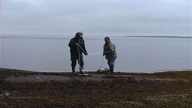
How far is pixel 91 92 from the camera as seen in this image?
31.9 ft

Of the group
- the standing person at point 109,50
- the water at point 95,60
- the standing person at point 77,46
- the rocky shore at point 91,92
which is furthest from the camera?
the water at point 95,60

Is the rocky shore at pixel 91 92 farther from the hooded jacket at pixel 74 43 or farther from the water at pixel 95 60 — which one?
the water at pixel 95 60

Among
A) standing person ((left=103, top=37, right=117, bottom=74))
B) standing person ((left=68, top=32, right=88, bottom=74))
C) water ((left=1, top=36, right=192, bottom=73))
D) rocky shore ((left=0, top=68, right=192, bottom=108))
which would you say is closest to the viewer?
rocky shore ((left=0, top=68, right=192, bottom=108))

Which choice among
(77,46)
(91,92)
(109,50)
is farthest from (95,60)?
(91,92)

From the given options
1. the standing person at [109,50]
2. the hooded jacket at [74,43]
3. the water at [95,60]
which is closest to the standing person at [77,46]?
the hooded jacket at [74,43]

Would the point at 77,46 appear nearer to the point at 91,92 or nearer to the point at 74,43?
the point at 74,43

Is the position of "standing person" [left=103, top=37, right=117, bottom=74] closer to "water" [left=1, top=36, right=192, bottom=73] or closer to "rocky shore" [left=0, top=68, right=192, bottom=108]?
"rocky shore" [left=0, top=68, right=192, bottom=108]

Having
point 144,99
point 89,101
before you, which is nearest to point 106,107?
point 89,101

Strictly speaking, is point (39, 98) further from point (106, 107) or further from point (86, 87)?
point (86, 87)

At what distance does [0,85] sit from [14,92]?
40.4 inches

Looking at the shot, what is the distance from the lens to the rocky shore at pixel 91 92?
7.88 m

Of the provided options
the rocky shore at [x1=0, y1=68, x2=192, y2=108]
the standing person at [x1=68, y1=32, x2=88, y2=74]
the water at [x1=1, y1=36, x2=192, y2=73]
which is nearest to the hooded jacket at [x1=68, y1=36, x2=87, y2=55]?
the standing person at [x1=68, y1=32, x2=88, y2=74]

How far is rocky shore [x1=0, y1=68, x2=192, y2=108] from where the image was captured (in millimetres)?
7879

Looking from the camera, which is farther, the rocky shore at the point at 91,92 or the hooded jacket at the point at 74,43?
the hooded jacket at the point at 74,43
